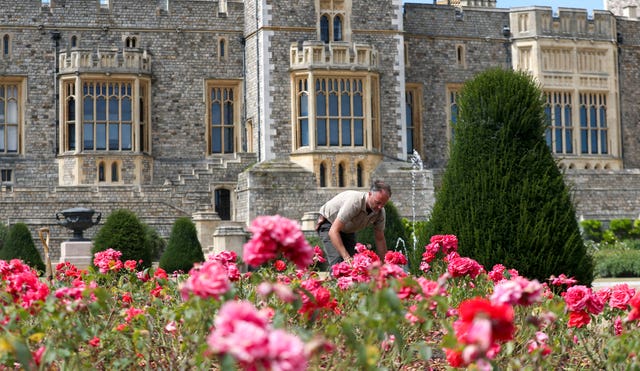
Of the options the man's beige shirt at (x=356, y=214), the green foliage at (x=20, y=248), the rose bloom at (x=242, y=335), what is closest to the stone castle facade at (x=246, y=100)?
the green foliage at (x=20, y=248)

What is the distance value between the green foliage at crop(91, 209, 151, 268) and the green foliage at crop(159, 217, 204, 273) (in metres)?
0.49

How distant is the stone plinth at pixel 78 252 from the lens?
21375mm

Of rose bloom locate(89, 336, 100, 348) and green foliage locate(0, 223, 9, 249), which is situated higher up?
green foliage locate(0, 223, 9, 249)

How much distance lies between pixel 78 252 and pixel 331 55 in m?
8.63

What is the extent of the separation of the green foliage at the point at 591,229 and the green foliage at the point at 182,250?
10702 mm

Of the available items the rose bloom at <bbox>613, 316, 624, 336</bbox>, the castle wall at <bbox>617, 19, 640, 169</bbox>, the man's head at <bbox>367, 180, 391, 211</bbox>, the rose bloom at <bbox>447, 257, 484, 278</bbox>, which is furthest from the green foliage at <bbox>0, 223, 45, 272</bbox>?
the castle wall at <bbox>617, 19, 640, 169</bbox>

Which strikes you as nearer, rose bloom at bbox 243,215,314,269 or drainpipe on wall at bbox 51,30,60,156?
rose bloom at bbox 243,215,314,269

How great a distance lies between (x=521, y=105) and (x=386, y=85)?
1698cm

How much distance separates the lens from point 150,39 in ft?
95.9

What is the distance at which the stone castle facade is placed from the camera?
26812mm

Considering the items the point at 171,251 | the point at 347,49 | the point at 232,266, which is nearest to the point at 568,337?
the point at 232,266

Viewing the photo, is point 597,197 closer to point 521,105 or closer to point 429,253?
point 521,105

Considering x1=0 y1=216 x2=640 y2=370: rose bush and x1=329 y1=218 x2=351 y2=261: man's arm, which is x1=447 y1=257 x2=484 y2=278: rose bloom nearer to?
x1=0 y1=216 x2=640 y2=370: rose bush

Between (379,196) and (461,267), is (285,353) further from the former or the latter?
(379,196)
